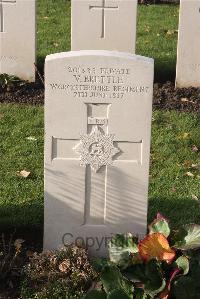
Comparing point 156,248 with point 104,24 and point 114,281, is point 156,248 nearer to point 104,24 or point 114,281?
point 114,281

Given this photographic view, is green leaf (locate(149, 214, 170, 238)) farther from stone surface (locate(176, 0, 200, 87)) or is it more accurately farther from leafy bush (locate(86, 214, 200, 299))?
stone surface (locate(176, 0, 200, 87))

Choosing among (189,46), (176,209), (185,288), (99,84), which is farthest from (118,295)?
(189,46)

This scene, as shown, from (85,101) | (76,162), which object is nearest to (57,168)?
(76,162)

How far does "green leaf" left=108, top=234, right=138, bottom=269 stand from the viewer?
388 cm

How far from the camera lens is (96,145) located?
4.35m

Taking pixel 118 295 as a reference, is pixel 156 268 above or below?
above

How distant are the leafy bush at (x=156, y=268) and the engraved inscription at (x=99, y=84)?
0.81 m

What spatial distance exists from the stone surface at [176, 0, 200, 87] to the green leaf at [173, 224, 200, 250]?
4.27 meters

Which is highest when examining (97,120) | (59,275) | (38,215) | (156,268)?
(97,120)

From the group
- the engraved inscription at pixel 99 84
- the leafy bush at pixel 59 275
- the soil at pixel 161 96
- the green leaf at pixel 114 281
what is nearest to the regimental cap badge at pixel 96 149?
the engraved inscription at pixel 99 84

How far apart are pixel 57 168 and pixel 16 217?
0.75 meters

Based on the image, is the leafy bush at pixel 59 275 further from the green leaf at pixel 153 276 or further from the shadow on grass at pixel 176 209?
the shadow on grass at pixel 176 209

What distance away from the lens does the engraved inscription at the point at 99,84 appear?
13.8ft

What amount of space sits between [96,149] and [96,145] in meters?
0.03
